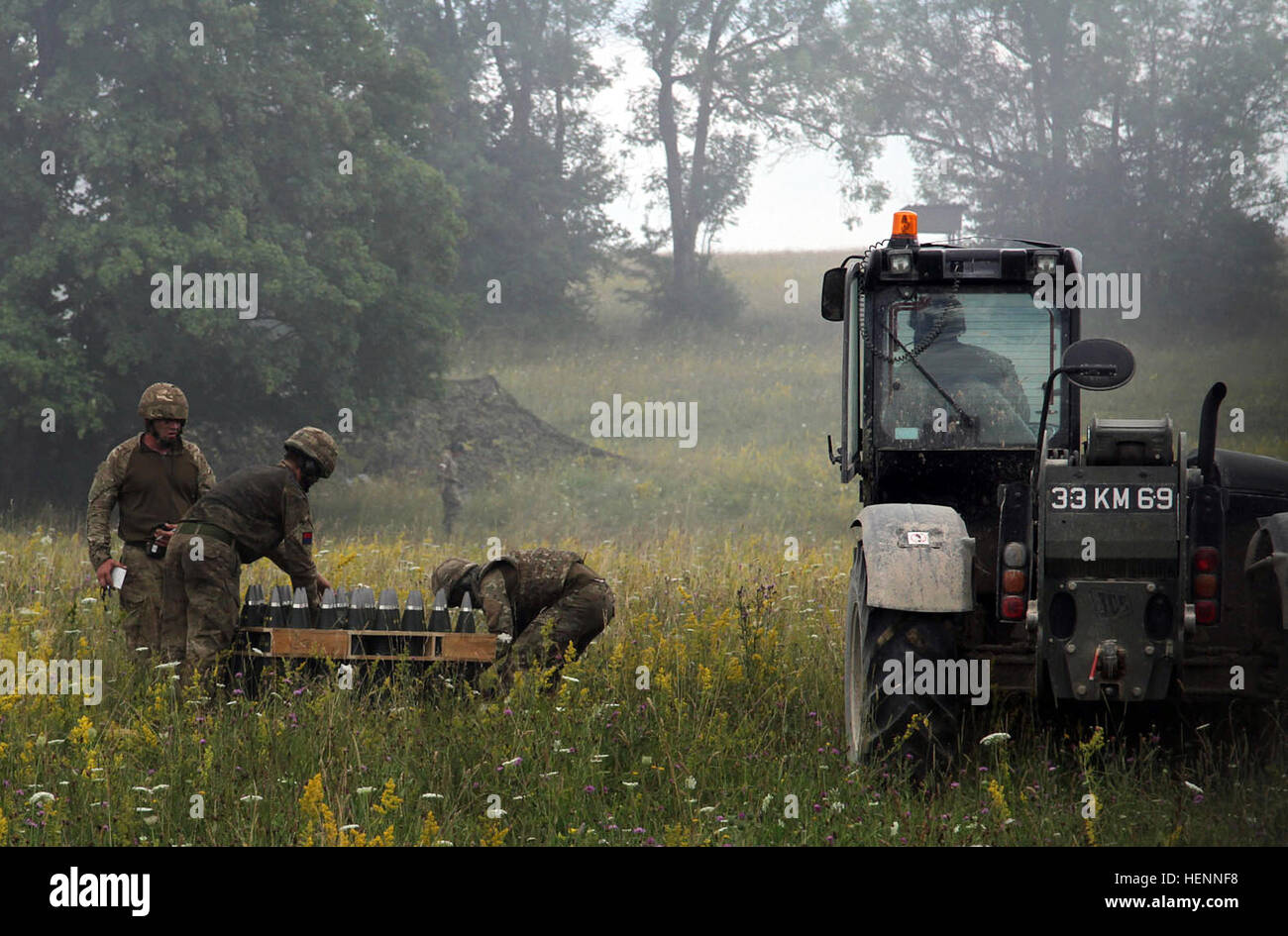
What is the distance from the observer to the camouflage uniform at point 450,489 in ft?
63.2

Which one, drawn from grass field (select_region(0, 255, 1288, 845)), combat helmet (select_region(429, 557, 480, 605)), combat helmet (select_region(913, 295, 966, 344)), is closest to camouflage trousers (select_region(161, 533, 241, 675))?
grass field (select_region(0, 255, 1288, 845))

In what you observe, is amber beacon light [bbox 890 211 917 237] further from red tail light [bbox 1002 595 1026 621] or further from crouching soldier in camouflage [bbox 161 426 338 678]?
crouching soldier in camouflage [bbox 161 426 338 678]

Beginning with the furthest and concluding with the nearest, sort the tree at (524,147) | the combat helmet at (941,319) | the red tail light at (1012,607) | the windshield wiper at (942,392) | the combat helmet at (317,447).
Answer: the tree at (524,147)
the combat helmet at (317,447)
the combat helmet at (941,319)
the windshield wiper at (942,392)
the red tail light at (1012,607)

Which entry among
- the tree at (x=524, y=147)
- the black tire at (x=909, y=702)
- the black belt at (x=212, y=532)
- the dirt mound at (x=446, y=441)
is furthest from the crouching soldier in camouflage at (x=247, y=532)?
the tree at (x=524, y=147)

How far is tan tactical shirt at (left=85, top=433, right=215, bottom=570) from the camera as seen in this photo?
768 centimetres

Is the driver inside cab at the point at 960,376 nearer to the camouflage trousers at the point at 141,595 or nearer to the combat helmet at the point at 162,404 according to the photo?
the combat helmet at the point at 162,404

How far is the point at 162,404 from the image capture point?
303 inches

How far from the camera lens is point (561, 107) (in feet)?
129

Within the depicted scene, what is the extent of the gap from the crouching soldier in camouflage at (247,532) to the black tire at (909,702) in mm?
3328

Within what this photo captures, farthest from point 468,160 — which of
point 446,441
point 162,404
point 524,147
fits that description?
point 162,404

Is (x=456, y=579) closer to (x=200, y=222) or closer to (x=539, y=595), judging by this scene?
(x=539, y=595)

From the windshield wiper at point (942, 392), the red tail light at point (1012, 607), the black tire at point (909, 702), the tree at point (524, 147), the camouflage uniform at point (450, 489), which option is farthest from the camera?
the tree at point (524, 147)
